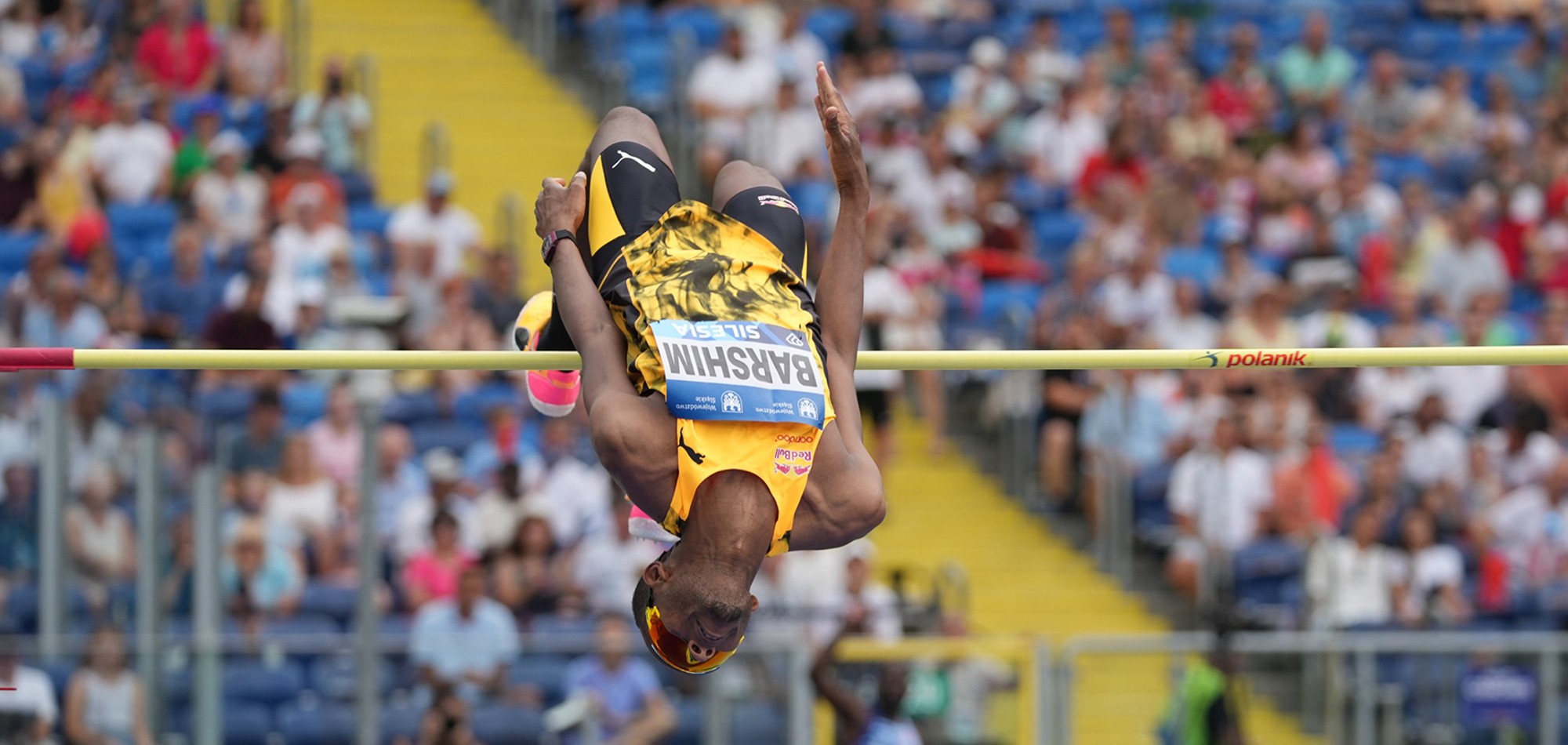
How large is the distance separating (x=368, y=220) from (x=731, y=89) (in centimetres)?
286

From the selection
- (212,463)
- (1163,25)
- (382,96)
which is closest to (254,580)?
(212,463)

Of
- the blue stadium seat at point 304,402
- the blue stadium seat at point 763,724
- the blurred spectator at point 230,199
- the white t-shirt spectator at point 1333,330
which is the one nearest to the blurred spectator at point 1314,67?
the white t-shirt spectator at point 1333,330

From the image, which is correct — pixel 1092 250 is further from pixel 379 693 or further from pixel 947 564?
pixel 379 693

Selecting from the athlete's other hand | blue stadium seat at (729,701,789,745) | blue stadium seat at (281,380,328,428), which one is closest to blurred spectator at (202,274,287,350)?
blue stadium seat at (281,380,328,428)

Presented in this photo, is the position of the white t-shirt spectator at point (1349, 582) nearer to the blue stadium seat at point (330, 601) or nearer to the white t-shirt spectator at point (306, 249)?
the blue stadium seat at point (330, 601)

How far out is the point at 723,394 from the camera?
6348mm

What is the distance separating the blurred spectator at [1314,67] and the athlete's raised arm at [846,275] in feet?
40.4

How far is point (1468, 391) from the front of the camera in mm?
15172

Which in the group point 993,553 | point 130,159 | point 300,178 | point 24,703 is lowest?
point 24,703

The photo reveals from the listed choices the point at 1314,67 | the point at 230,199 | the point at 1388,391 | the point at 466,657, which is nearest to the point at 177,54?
the point at 230,199

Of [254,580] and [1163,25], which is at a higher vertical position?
[1163,25]

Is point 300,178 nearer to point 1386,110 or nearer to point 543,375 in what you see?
point 543,375

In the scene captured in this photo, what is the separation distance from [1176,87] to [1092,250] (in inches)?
110

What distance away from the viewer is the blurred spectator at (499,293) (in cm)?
1402
